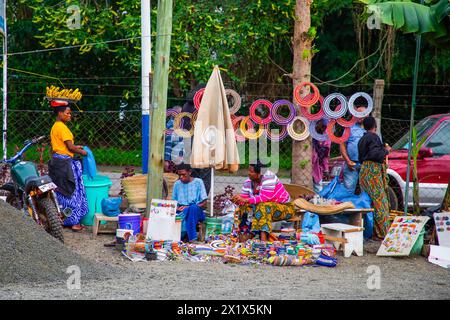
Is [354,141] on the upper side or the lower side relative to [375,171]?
upper

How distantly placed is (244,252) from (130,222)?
1583 millimetres

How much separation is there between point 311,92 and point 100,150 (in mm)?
6319

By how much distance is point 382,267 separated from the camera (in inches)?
344

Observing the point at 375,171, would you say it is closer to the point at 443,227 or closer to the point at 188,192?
the point at 443,227

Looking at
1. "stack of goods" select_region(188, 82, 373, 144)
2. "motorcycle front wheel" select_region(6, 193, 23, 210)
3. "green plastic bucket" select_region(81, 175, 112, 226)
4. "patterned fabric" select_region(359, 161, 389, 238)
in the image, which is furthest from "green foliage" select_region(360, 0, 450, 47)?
"motorcycle front wheel" select_region(6, 193, 23, 210)

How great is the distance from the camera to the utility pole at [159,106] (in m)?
9.92

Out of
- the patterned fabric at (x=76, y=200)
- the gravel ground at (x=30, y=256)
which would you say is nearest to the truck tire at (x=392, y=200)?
the patterned fabric at (x=76, y=200)

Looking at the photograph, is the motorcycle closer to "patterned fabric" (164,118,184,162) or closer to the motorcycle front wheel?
the motorcycle front wheel

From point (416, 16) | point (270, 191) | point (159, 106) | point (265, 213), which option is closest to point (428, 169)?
point (416, 16)

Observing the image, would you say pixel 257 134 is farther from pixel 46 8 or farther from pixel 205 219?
pixel 46 8

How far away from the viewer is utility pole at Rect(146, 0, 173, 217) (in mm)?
9922

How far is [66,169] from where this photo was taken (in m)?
10.4

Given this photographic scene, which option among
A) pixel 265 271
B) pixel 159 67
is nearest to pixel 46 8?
pixel 159 67

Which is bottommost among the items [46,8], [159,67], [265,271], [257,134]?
[265,271]
